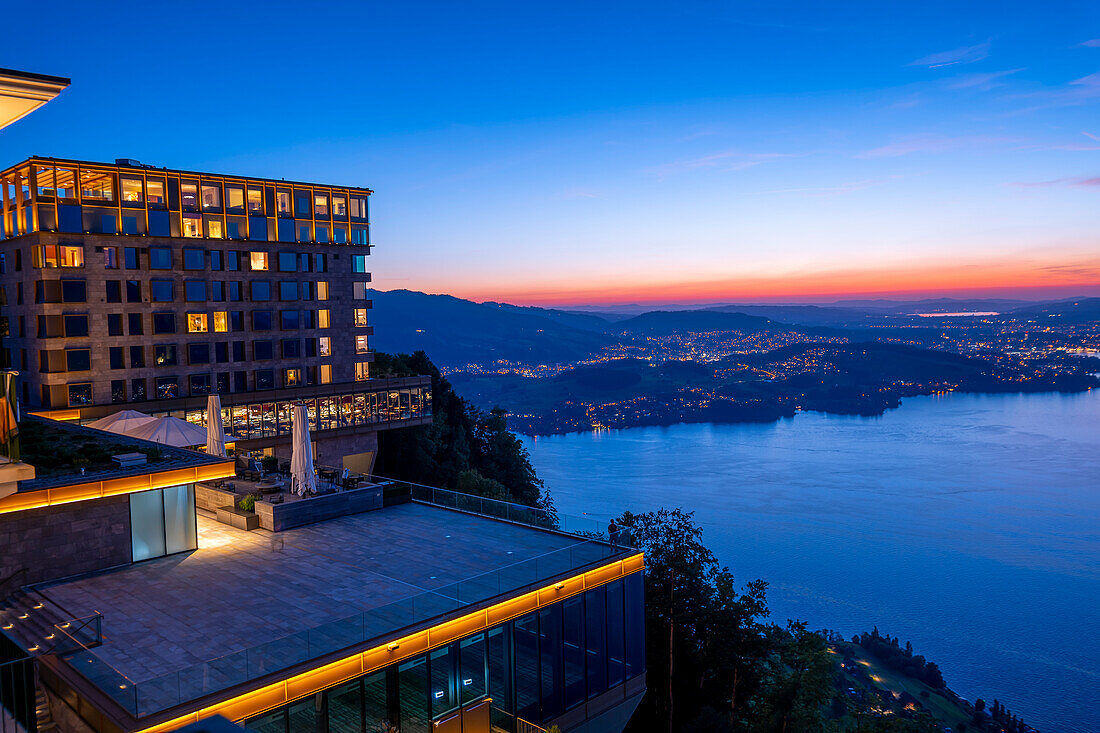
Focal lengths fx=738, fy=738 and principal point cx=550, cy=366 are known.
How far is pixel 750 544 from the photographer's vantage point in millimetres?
96438

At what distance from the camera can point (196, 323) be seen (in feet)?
142

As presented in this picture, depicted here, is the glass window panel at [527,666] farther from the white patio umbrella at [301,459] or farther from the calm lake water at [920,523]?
the calm lake water at [920,523]

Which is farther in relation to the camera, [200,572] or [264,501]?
[264,501]

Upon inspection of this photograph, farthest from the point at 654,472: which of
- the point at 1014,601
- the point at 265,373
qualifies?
the point at 265,373

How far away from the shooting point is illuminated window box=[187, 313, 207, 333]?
4316 cm

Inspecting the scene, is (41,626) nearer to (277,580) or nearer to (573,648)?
(277,580)

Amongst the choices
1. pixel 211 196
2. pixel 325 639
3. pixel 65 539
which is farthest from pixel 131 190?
pixel 325 639

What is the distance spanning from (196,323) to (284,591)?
29.9 metres

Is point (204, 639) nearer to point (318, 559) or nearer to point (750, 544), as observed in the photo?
point (318, 559)

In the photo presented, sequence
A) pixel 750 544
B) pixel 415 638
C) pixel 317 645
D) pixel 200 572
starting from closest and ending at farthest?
pixel 317 645 → pixel 415 638 → pixel 200 572 → pixel 750 544

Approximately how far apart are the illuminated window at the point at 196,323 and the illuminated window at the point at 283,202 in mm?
8024

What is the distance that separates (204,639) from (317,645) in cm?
315

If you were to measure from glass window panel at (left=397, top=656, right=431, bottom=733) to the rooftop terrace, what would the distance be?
34.1 inches

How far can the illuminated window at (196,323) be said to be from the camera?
4316cm
